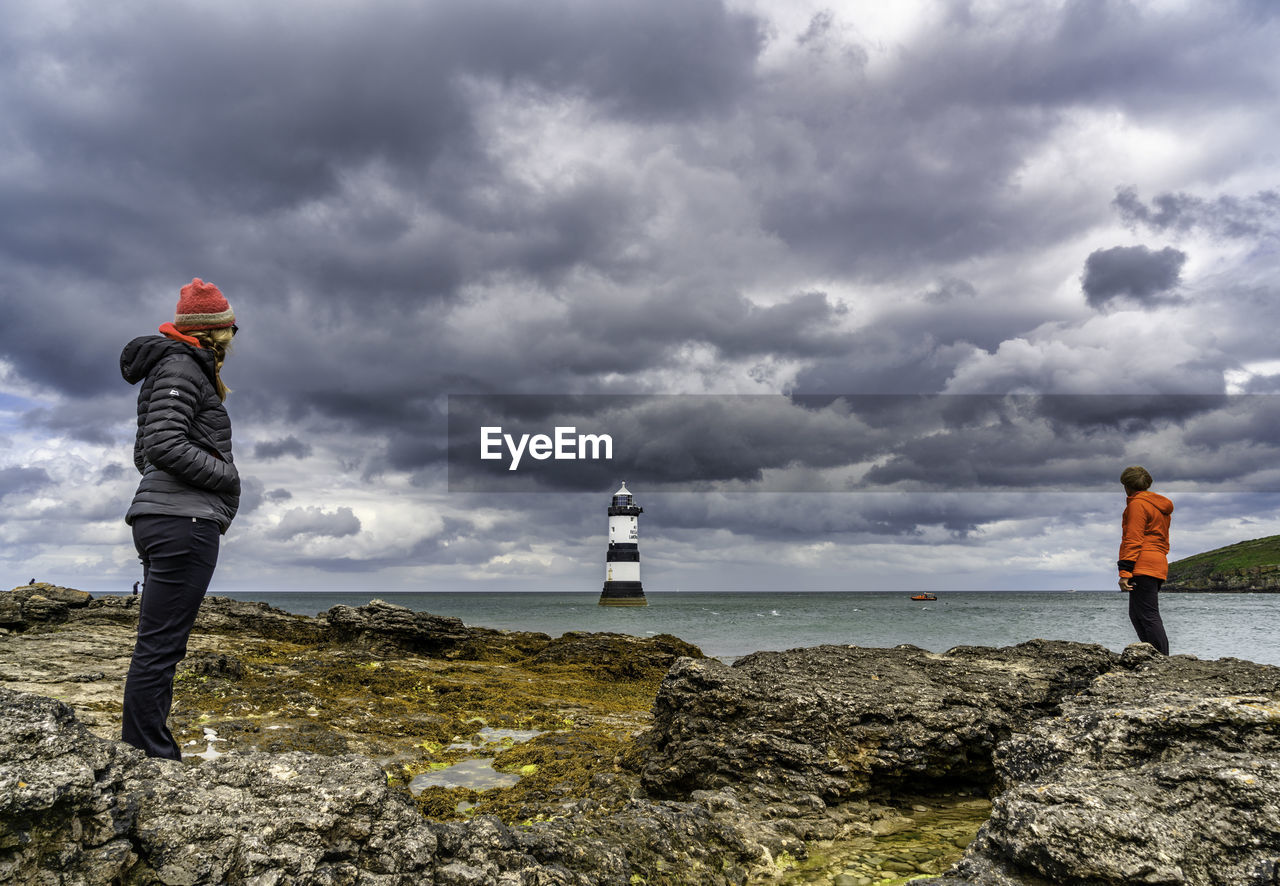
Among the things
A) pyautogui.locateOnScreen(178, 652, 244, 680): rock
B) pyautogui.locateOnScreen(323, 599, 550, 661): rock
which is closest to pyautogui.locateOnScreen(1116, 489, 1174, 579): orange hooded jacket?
pyautogui.locateOnScreen(178, 652, 244, 680): rock

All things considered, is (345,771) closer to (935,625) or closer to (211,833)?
(211,833)

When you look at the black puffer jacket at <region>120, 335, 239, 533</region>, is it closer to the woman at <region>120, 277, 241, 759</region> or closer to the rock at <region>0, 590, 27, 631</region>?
the woman at <region>120, 277, 241, 759</region>

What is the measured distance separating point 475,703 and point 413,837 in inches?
262

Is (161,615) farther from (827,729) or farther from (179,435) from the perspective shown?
(827,729)

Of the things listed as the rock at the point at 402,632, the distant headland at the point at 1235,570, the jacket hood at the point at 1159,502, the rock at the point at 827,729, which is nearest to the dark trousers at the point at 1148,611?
the jacket hood at the point at 1159,502

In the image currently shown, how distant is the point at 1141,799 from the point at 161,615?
178 inches

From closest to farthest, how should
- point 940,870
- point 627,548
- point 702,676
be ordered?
point 940,870, point 702,676, point 627,548

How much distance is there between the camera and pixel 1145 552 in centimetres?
761

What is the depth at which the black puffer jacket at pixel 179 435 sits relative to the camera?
352cm

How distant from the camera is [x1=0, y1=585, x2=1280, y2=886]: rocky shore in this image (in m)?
2.51

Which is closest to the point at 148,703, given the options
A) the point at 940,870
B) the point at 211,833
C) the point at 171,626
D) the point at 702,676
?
the point at 171,626

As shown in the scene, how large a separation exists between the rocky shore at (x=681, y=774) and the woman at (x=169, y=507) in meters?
0.68

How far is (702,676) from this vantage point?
214 inches

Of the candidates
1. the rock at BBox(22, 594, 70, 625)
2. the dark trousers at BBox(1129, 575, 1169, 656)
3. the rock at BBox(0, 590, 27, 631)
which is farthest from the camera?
the rock at BBox(22, 594, 70, 625)
